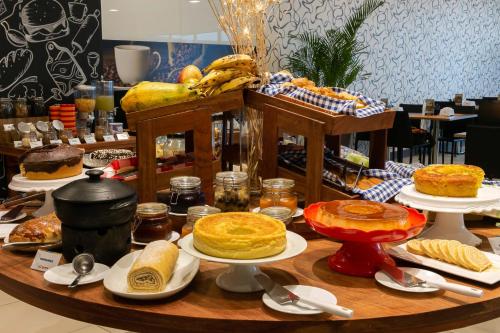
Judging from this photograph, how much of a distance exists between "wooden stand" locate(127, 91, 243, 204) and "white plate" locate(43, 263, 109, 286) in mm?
471

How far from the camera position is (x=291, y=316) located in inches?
43.6

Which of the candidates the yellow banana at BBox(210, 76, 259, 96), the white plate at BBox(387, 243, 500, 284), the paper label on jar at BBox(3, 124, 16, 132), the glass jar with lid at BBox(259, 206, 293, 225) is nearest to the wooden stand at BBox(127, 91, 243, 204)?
the yellow banana at BBox(210, 76, 259, 96)

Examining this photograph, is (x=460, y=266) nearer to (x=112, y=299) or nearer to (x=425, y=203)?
(x=425, y=203)

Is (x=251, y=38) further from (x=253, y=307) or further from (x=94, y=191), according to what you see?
(x=253, y=307)

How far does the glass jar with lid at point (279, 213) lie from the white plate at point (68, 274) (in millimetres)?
488

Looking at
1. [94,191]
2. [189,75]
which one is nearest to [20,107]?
[189,75]

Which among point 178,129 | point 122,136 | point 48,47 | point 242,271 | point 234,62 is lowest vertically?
point 122,136

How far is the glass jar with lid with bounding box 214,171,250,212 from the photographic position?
1654 mm

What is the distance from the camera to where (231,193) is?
1659 mm

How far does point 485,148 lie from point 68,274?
5.26 meters

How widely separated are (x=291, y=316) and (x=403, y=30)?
371 inches

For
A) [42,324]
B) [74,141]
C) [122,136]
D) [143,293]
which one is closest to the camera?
[143,293]

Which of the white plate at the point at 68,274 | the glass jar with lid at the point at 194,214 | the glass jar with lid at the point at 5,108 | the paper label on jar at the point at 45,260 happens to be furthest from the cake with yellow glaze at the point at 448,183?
the glass jar with lid at the point at 5,108

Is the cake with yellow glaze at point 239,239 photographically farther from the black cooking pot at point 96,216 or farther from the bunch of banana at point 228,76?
the bunch of banana at point 228,76
